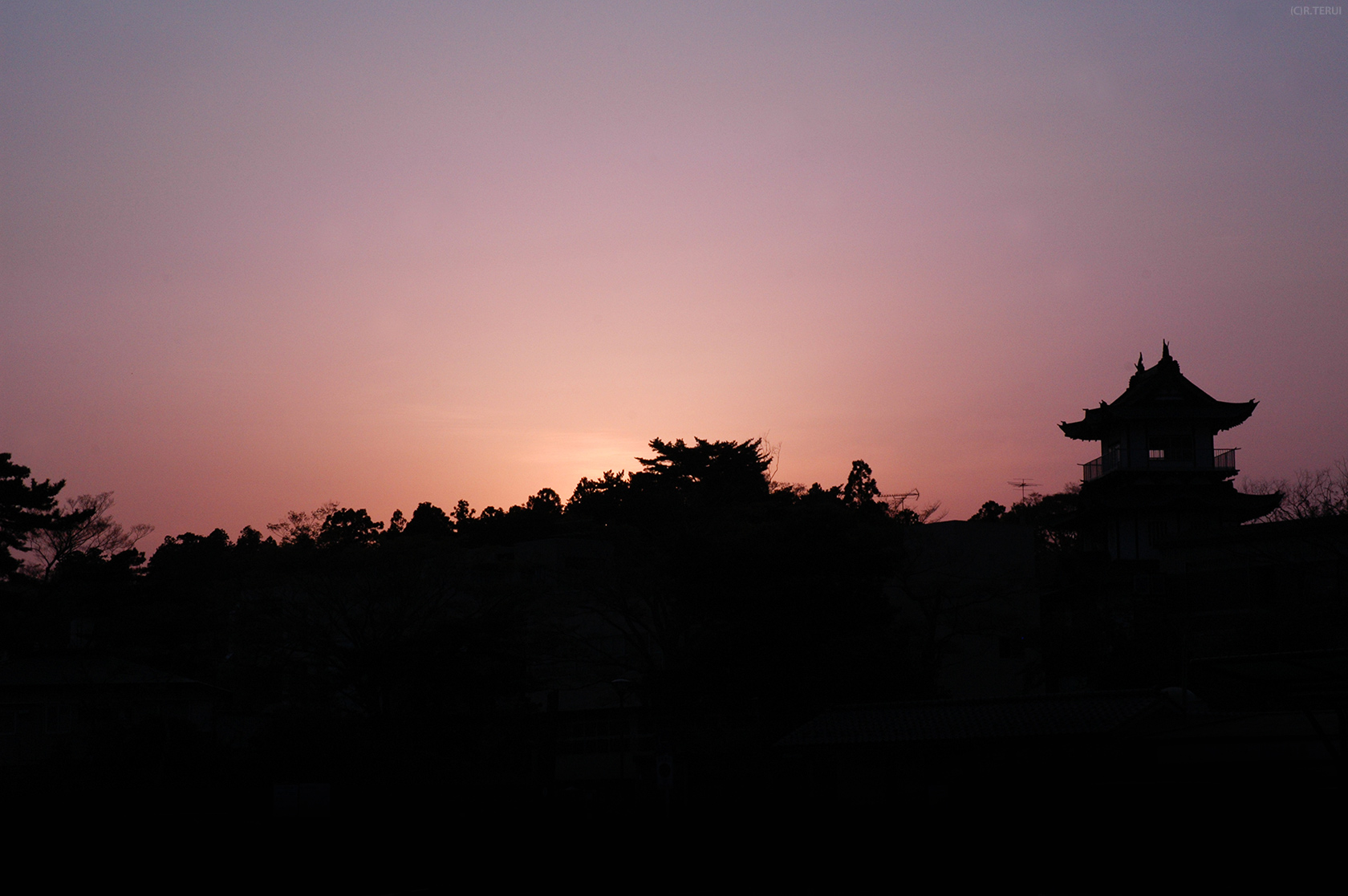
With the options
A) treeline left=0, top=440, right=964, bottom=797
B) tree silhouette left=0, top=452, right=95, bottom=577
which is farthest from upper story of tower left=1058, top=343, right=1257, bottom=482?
tree silhouette left=0, top=452, right=95, bottom=577

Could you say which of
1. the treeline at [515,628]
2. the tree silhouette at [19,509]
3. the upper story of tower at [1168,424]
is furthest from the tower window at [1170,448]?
the tree silhouette at [19,509]

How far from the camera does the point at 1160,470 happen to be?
185 feet

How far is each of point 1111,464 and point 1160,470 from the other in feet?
→ 8.07

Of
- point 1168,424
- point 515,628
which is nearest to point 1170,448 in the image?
point 1168,424

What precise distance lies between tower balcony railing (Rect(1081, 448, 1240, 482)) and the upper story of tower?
0.13ft

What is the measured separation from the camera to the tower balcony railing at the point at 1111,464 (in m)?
56.2

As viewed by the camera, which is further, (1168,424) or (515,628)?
(1168,424)

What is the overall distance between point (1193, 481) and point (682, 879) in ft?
154

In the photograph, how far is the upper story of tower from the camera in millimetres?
56781

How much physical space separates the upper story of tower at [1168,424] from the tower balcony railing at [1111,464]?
0.04 m

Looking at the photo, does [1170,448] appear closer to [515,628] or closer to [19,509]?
[515,628]

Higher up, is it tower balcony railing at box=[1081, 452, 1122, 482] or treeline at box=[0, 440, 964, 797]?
tower balcony railing at box=[1081, 452, 1122, 482]

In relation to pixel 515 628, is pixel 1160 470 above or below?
above

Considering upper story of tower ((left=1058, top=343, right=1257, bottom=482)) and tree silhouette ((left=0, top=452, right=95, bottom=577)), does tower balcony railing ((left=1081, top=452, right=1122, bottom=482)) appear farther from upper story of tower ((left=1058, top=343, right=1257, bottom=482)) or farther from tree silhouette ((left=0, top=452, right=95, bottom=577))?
tree silhouette ((left=0, top=452, right=95, bottom=577))
